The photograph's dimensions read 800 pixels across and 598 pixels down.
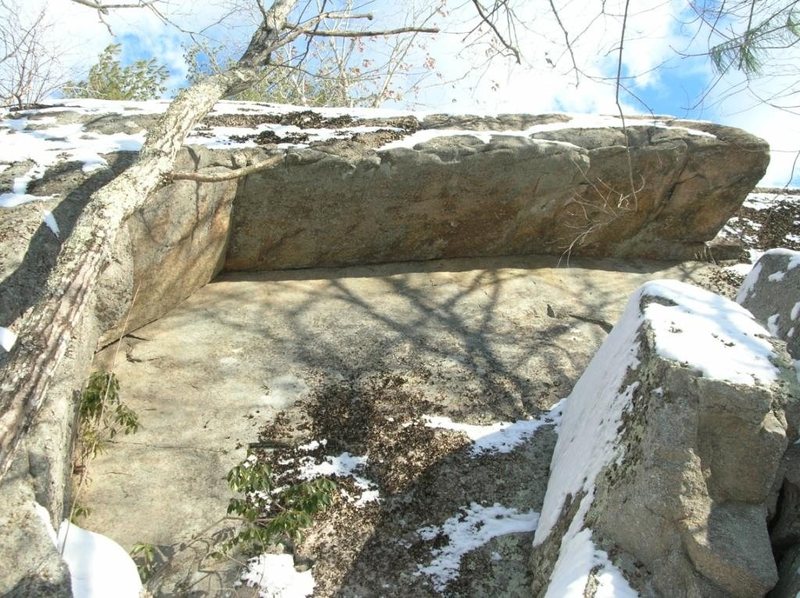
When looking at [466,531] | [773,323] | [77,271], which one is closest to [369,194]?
[77,271]

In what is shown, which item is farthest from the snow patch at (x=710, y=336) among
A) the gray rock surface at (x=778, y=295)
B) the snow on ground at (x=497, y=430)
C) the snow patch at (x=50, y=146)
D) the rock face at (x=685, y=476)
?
the snow patch at (x=50, y=146)

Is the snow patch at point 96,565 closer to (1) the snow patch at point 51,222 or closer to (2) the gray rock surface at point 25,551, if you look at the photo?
(2) the gray rock surface at point 25,551

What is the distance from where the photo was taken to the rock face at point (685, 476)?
2.41 m

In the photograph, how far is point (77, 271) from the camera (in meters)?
3.16

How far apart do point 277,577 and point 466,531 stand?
90 centimetres

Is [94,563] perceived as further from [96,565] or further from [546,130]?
[546,130]

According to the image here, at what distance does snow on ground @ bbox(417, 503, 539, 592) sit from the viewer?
3.08m

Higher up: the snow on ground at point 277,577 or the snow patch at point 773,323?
the snow patch at point 773,323

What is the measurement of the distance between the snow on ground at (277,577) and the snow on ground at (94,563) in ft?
1.55

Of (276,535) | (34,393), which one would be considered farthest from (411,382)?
(34,393)

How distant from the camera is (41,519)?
2693mm

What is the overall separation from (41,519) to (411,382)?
7.33ft

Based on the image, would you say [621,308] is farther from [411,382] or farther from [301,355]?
[301,355]

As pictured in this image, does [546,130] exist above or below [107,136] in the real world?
above
